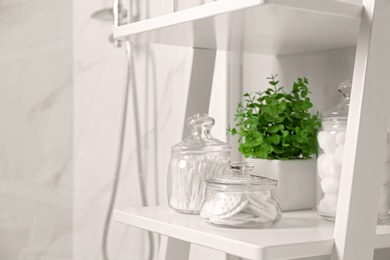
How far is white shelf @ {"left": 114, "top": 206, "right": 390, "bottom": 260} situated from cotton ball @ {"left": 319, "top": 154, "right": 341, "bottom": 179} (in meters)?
0.06

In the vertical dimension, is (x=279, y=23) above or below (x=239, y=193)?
above

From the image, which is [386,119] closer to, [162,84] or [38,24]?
[162,84]

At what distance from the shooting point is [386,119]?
0.73 m

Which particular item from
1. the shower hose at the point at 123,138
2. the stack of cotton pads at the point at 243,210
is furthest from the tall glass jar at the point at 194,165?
the shower hose at the point at 123,138

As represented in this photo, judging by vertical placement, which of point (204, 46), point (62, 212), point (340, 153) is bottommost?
point (62, 212)

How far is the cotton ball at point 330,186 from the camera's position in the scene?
32.5 inches

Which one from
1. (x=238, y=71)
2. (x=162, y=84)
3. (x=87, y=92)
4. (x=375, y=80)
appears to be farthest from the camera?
(x=87, y=92)

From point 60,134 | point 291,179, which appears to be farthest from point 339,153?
point 60,134

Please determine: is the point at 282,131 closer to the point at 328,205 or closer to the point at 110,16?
the point at 328,205

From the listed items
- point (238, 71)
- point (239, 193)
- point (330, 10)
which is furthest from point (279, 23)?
point (238, 71)

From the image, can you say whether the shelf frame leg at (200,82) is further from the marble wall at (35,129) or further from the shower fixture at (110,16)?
the marble wall at (35,129)

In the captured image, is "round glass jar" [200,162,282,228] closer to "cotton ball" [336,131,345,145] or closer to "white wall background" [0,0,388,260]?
"cotton ball" [336,131,345,145]

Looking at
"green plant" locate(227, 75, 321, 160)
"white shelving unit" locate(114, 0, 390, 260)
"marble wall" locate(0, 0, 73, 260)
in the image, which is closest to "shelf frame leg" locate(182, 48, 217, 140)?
"green plant" locate(227, 75, 321, 160)

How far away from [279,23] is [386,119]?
0.18m
